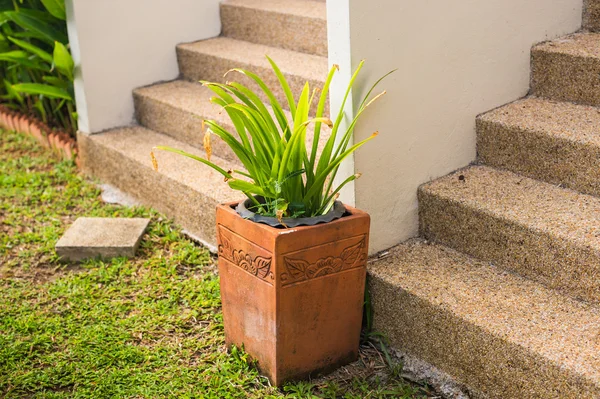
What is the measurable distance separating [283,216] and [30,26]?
2.48 meters

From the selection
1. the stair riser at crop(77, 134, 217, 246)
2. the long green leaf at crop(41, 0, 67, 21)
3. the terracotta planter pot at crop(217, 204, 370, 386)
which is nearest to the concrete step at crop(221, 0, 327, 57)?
the long green leaf at crop(41, 0, 67, 21)

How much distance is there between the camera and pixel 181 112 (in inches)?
144

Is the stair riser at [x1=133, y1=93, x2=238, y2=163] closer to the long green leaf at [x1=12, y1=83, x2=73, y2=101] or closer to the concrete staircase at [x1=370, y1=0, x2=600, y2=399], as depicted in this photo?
the long green leaf at [x1=12, y1=83, x2=73, y2=101]

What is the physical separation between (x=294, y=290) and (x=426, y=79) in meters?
0.89

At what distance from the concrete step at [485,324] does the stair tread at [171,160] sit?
0.89 meters

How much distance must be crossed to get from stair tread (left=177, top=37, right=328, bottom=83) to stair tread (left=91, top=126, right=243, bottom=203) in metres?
0.50

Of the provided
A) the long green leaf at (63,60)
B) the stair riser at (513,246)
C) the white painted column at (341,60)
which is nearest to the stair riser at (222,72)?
the long green leaf at (63,60)

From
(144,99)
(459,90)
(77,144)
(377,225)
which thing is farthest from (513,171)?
(77,144)

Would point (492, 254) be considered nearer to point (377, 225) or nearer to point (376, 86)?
point (377, 225)

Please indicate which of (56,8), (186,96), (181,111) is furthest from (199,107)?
(56,8)

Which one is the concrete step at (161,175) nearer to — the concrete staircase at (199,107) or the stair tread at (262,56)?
the concrete staircase at (199,107)

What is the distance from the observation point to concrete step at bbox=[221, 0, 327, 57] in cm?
361

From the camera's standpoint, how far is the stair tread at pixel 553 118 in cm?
249

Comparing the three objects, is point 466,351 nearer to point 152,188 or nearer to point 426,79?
point 426,79
